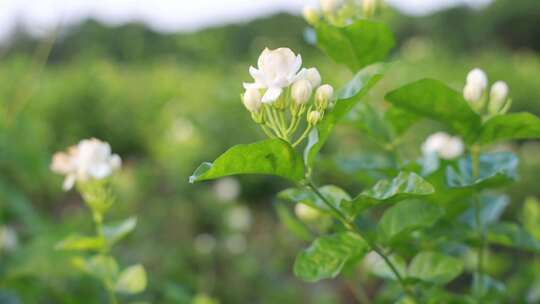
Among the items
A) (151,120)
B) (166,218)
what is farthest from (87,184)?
(151,120)

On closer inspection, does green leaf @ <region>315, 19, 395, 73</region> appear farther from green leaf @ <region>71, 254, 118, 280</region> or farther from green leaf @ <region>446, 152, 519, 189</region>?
green leaf @ <region>71, 254, 118, 280</region>

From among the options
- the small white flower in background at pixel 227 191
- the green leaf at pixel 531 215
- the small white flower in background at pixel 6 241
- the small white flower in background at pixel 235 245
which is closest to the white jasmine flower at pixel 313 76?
the green leaf at pixel 531 215

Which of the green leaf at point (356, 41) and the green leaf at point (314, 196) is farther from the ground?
the green leaf at point (356, 41)

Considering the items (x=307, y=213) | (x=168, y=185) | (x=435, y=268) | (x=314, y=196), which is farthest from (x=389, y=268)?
(x=168, y=185)

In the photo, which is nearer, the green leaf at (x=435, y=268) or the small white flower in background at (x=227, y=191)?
the green leaf at (x=435, y=268)

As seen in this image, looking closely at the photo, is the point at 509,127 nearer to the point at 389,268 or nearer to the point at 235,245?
the point at 389,268

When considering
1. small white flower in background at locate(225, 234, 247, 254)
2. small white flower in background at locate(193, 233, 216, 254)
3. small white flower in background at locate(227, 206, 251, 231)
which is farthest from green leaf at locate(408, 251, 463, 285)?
small white flower in background at locate(227, 206, 251, 231)

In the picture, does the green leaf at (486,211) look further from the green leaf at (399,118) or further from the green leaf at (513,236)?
A: the green leaf at (399,118)
